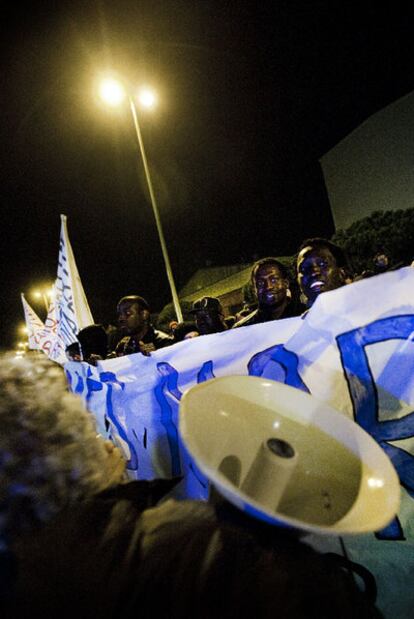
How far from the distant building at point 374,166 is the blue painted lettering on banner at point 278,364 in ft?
53.6

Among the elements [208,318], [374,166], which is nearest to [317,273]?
[208,318]

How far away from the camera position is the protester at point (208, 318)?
3.89m

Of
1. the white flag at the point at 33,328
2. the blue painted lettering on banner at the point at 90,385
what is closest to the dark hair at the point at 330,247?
the blue painted lettering on banner at the point at 90,385

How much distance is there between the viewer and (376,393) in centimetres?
184

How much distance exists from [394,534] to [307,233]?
69.2ft

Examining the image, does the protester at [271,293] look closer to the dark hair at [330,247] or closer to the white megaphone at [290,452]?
the dark hair at [330,247]

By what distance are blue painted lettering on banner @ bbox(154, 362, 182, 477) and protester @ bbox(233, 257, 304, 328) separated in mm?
932

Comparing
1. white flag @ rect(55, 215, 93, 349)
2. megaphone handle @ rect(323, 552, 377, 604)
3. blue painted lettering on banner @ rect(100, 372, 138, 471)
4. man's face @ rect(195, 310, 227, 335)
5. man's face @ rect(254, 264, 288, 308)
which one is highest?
white flag @ rect(55, 215, 93, 349)

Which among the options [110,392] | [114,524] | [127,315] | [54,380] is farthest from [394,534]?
[127,315]

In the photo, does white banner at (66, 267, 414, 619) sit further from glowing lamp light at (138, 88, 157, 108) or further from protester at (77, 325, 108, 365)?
glowing lamp light at (138, 88, 157, 108)

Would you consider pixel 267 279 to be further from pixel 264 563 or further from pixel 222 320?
pixel 264 563

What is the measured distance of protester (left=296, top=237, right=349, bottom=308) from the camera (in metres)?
2.76

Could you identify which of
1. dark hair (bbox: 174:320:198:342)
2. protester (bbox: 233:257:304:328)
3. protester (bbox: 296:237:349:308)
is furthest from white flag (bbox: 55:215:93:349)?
protester (bbox: 296:237:349:308)

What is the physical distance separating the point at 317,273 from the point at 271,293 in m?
0.44
